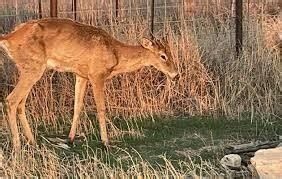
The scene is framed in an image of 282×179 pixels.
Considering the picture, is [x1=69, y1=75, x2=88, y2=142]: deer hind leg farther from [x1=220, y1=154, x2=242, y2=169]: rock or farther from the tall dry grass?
[x1=220, y1=154, x2=242, y2=169]: rock

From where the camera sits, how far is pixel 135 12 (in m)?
15.5

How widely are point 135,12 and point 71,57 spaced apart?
548cm

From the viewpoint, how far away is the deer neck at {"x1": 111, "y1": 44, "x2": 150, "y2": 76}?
10.7m

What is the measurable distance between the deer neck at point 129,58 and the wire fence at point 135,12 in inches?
75.7

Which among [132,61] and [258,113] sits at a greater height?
[132,61]

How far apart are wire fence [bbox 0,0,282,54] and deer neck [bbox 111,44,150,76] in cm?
192

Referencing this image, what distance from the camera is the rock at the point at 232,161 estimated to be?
8320mm

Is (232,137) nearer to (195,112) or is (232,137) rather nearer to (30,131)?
(195,112)

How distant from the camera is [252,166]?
25.8ft

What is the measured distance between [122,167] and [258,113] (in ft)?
12.9

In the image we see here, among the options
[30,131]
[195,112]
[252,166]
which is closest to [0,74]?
[30,131]

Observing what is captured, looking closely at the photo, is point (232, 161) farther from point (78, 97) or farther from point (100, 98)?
point (78, 97)

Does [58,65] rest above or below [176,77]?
above

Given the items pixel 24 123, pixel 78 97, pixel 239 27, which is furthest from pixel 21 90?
pixel 239 27
